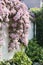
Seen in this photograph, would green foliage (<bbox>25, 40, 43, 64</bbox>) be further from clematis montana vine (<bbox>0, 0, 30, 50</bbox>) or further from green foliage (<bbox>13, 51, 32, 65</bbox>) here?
clematis montana vine (<bbox>0, 0, 30, 50</bbox>)

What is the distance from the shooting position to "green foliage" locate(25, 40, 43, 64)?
11.2 m

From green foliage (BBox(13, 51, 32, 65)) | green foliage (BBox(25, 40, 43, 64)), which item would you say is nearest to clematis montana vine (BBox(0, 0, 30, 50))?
green foliage (BBox(13, 51, 32, 65))

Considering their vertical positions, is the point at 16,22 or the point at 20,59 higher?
the point at 16,22

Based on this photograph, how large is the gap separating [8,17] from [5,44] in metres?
0.83

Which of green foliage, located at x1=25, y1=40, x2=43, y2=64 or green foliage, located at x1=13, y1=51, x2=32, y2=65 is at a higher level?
green foliage, located at x1=13, y1=51, x2=32, y2=65

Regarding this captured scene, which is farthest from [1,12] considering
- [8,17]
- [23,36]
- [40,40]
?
[40,40]

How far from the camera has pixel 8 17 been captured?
9.41m

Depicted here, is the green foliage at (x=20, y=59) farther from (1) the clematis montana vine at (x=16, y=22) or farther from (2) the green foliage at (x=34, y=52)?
(2) the green foliage at (x=34, y=52)

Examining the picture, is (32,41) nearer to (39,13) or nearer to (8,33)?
(39,13)

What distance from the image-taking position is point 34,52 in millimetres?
11586

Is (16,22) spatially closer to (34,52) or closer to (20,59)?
(20,59)

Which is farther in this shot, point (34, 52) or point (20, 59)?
point (34, 52)

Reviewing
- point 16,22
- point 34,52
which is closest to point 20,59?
point 16,22

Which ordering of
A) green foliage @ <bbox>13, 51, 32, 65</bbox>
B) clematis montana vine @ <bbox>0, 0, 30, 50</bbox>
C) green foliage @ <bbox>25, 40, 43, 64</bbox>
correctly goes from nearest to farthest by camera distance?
green foliage @ <bbox>13, 51, 32, 65</bbox> < clematis montana vine @ <bbox>0, 0, 30, 50</bbox> < green foliage @ <bbox>25, 40, 43, 64</bbox>
